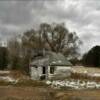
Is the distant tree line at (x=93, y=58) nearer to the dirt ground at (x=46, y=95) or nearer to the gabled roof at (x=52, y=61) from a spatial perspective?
the gabled roof at (x=52, y=61)

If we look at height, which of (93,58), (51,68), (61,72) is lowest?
(61,72)

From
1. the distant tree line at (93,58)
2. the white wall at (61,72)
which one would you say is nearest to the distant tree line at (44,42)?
the distant tree line at (93,58)

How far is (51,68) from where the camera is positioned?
1929 inches

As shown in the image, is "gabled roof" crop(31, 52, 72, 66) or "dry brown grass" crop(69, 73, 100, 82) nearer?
"dry brown grass" crop(69, 73, 100, 82)

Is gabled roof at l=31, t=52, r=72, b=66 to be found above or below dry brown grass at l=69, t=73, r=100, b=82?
above

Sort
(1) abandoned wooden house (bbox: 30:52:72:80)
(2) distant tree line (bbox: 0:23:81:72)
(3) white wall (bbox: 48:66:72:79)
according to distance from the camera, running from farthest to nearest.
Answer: (2) distant tree line (bbox: 0:23:81:72) < (1) abandoned wooden house (bbox: 30:52:72:80) < (3) white wall (bbox: 48:66:72:79)

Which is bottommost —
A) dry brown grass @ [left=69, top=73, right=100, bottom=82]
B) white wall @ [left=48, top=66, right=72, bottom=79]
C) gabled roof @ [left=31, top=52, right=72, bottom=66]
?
dry brown grass @ [left=69, top=73, right=100, bottom=82]

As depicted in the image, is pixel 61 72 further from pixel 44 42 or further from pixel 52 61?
pixel 44 42

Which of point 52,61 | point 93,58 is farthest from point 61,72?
point 93,58

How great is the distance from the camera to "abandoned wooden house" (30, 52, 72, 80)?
48.5m

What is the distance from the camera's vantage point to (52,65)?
48719 mm

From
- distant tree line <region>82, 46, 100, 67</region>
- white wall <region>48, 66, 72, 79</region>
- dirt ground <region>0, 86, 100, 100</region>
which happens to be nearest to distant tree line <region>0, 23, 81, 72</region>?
distant tree line <region>82, 46, 100, 67</region>

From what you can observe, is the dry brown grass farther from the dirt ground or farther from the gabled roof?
the dirt ground

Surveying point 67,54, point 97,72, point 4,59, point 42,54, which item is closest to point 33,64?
point 42,54
